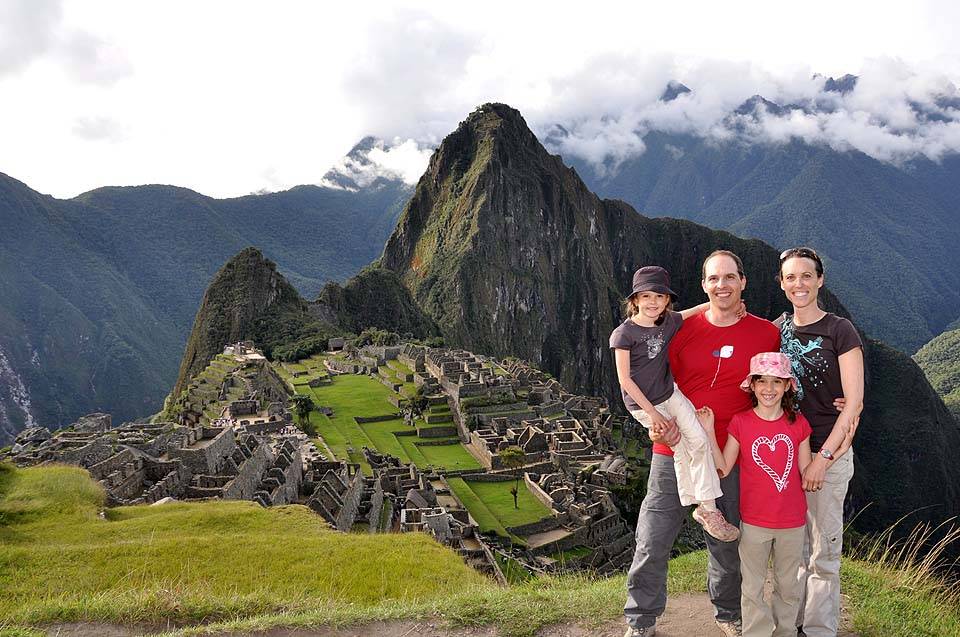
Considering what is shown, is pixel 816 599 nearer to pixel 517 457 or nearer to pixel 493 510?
pixel 493 510

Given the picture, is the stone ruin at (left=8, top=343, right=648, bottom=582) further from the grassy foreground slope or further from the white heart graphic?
the white heart graphic

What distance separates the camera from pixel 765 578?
5383 mm

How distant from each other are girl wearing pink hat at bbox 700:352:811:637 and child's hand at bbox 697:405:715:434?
0.54 ft

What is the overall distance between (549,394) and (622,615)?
41.3m

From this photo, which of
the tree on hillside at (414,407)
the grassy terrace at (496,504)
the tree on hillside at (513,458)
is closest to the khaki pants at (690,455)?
the grassy terrace at (496,504)

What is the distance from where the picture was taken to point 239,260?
93.2m

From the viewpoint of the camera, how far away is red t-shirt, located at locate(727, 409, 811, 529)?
536 cm

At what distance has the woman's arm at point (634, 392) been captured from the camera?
18.0 feet

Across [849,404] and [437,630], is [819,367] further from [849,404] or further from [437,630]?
[437,630]

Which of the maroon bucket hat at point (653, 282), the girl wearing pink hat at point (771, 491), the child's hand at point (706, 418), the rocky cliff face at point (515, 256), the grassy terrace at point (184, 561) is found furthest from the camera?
the rocky cliff face at point (515, 256)

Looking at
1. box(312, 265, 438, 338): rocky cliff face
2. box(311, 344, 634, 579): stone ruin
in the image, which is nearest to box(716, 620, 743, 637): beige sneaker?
box(311, 344, 634, 579): stone ruin

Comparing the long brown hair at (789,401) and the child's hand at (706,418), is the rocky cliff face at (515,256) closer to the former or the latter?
the child's hand at (706,418)

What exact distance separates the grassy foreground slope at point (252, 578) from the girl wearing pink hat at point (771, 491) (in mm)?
1183

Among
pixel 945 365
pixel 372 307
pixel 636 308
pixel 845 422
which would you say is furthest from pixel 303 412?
pixel 945 365
